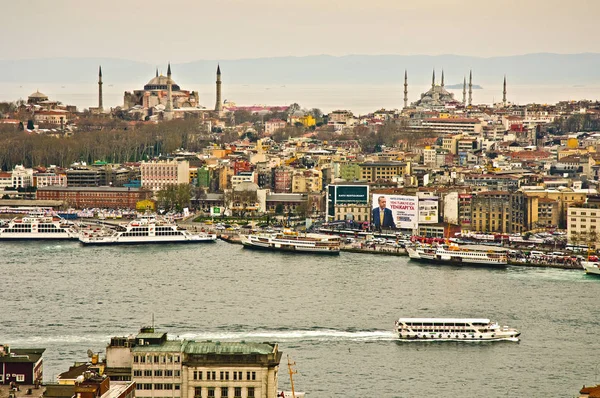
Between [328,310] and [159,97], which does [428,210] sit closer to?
[328,310]

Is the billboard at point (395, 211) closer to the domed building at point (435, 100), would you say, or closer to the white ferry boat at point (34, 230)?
the white ferry boat at point (34, 230)

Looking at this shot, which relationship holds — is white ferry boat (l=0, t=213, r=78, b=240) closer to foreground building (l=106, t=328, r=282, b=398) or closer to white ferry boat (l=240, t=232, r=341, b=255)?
white ferry boat (l=240, t=232, r=341, b=255)

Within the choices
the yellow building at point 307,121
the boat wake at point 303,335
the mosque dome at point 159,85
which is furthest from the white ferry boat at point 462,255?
the mosque dome at point 159,85

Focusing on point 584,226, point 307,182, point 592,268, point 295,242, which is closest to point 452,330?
point 592,268

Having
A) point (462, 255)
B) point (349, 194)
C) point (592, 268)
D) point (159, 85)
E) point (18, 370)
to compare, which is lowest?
point (18, 370)

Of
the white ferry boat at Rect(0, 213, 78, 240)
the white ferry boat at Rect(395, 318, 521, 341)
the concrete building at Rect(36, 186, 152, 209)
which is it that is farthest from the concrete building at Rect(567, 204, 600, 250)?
the concrete building at Rect(36, 186, 152, 209)
